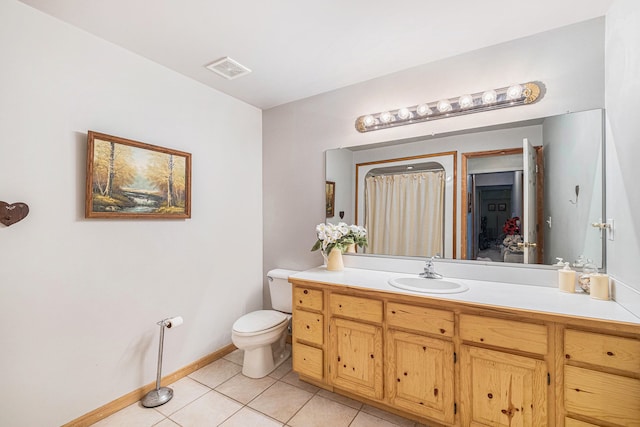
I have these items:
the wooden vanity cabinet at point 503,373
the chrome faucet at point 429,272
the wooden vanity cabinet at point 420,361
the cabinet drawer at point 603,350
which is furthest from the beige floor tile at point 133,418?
the cabinet drawer at point 603,350

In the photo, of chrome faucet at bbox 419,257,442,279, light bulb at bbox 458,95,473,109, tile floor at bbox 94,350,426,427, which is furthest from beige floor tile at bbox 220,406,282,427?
light bulb at bbox 458,95,473,109

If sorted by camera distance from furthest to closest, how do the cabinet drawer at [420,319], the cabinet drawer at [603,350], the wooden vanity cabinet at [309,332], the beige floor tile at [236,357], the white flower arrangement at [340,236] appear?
the beige floor tile at [236,357], the white flower arrangement at [340,236], the wooden vanity cabinet at [309,332], the cabinet drawer at [420,319], the cabinet drawer at [603,350]

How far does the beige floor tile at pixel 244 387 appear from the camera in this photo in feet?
6.59

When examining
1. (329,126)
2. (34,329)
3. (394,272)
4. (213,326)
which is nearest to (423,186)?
(394,272)

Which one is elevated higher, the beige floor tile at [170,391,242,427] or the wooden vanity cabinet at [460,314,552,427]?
the wooden vanity cabinet at [460,314,552,427]

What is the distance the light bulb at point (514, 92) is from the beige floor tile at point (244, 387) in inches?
106

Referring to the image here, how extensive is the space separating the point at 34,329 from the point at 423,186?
103 inches

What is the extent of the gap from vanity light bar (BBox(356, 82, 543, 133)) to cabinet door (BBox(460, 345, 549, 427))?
156 centimetres

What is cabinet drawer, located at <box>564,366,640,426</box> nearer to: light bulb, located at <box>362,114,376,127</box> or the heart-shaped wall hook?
light bulb, located at <box>362,114,376,127</box>

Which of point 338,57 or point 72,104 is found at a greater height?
point 338,57

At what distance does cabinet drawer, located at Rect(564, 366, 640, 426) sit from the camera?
46.2 inches

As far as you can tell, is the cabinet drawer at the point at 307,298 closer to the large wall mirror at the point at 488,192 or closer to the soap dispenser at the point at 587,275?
the large wall mirror at the point at 488,192

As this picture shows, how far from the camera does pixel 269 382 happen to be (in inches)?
86.0

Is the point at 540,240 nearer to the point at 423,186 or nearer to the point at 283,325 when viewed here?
the point at 423,186
